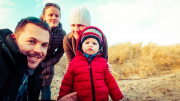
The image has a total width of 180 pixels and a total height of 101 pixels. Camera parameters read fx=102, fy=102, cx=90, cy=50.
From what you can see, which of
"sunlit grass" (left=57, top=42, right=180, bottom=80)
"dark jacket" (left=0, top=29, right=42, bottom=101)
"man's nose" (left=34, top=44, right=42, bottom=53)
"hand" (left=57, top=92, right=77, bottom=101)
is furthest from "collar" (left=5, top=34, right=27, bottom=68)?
"sunlit grass" (left=57, top=42, right=180, bottom=80)

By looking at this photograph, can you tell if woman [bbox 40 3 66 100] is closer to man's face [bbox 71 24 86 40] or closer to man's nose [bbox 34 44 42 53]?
man's face [bbox 71 24 86 40]

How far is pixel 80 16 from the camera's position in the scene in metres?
2.15

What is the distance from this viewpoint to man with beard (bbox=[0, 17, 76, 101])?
40.1 inches

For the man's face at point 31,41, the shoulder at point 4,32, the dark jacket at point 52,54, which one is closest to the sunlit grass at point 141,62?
the dark jacket at point 52,54

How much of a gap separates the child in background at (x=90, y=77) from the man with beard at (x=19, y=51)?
0.65 m

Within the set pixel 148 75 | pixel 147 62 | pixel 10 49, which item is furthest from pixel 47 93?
pixel 147 62

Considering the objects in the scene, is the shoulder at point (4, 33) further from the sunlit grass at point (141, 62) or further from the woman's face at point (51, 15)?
the sunlit grass at point (141, 62)

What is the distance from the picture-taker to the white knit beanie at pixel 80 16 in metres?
2.13

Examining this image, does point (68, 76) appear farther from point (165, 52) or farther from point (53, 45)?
point (165, 52)

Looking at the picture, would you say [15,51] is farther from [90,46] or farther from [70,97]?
[90,46]

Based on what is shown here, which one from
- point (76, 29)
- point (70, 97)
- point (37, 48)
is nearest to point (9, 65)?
point (37, 48)

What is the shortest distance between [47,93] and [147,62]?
218 inches

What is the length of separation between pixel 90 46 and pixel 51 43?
4.34ft

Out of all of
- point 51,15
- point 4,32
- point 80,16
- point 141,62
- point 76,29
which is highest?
point 51,15
